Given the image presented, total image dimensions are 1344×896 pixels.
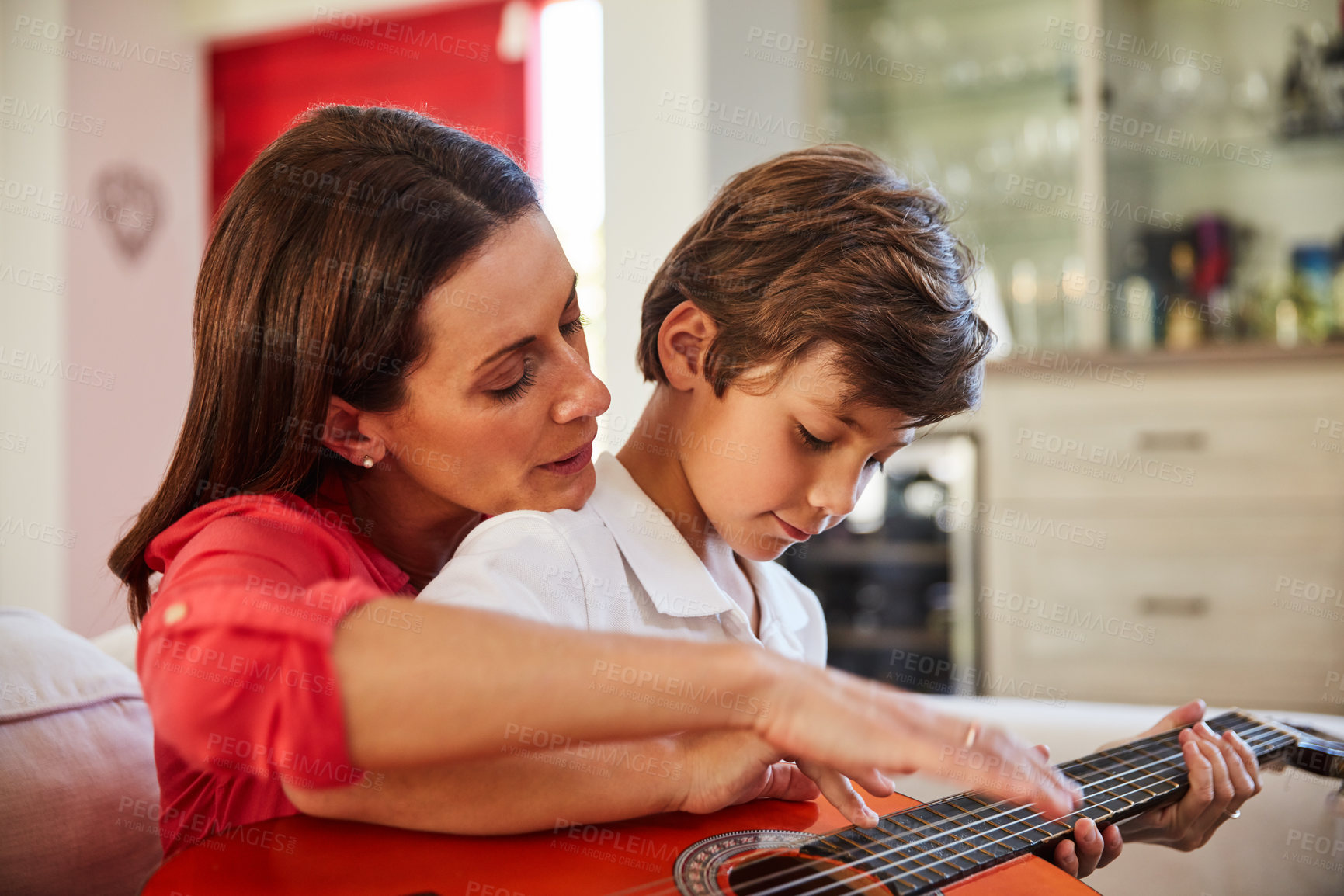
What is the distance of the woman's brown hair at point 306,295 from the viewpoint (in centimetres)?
81

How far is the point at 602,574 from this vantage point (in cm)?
89

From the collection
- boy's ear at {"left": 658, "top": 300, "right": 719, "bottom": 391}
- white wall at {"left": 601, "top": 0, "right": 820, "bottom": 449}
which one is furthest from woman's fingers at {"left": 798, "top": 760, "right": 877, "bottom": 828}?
white wall at {"left": 601, "top": 0, "right": 820, "bottom": 449}

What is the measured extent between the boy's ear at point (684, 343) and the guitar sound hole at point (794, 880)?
0.44 metres

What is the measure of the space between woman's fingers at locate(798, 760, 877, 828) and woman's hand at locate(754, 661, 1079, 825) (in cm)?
11

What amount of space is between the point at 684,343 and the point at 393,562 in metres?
0.34

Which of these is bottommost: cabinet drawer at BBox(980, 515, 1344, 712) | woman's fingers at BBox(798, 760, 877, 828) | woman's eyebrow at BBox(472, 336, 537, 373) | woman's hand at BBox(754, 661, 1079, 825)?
cabinet drawer at BBox(980, 515, 1344, 712)

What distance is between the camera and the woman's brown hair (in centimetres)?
81

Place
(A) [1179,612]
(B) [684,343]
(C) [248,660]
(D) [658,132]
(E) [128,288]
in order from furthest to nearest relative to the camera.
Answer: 1. (E) [128,288]
2. (A) [1179,612]
3. (D) [658,132]
4. (B) [684,343]
5. (C) [248,660]

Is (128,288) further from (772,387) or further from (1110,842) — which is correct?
(1110,842)

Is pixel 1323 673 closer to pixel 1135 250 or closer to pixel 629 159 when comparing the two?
pixel 1135 250

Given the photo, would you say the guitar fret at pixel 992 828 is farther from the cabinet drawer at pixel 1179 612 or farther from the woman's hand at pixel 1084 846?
the cabinet drawer at pixel 1179 612

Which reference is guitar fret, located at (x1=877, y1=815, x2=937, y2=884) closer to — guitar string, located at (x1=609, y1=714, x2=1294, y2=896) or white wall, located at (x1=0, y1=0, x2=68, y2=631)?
guitar string, located at (x1=609, y1=714, x2=1294, y2=896)

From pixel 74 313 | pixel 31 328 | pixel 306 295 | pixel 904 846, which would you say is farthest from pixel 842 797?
pixel 31 328

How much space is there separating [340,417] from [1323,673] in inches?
96.2
